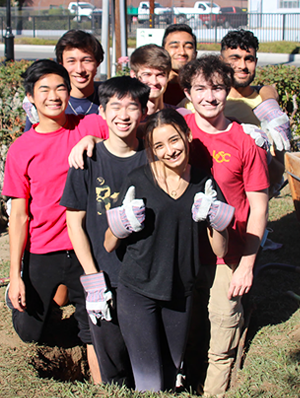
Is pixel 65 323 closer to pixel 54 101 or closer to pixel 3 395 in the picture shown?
pixel 3 395

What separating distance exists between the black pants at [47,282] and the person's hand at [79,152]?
655 millimetres

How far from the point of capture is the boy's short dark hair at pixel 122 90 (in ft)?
8.36

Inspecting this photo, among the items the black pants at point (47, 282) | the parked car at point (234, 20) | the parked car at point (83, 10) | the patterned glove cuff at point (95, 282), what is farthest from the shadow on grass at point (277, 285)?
the parked car at point (83, 10)

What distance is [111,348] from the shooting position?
2.72 m

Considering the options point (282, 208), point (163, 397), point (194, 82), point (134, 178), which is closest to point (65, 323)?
point (163, 397)

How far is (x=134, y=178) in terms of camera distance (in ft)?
8.09

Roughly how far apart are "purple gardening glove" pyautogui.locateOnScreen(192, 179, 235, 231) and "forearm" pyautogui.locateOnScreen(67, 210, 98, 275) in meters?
0.71

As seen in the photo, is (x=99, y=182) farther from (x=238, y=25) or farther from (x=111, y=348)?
(x=238, y=25)

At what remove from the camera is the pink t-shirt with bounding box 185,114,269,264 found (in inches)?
105

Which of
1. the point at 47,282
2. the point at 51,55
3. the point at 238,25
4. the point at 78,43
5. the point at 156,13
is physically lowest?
the point at 47,282

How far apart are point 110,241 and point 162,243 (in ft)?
0.96

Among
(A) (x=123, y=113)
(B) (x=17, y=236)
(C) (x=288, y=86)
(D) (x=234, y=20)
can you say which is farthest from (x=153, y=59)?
(D) (x=234, y=20)

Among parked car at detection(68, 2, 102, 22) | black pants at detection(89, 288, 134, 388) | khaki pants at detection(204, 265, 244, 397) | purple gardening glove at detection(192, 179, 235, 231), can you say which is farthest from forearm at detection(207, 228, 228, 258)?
parked car at detection(68, 2, 102, 22)

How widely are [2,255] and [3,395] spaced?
2.48m
